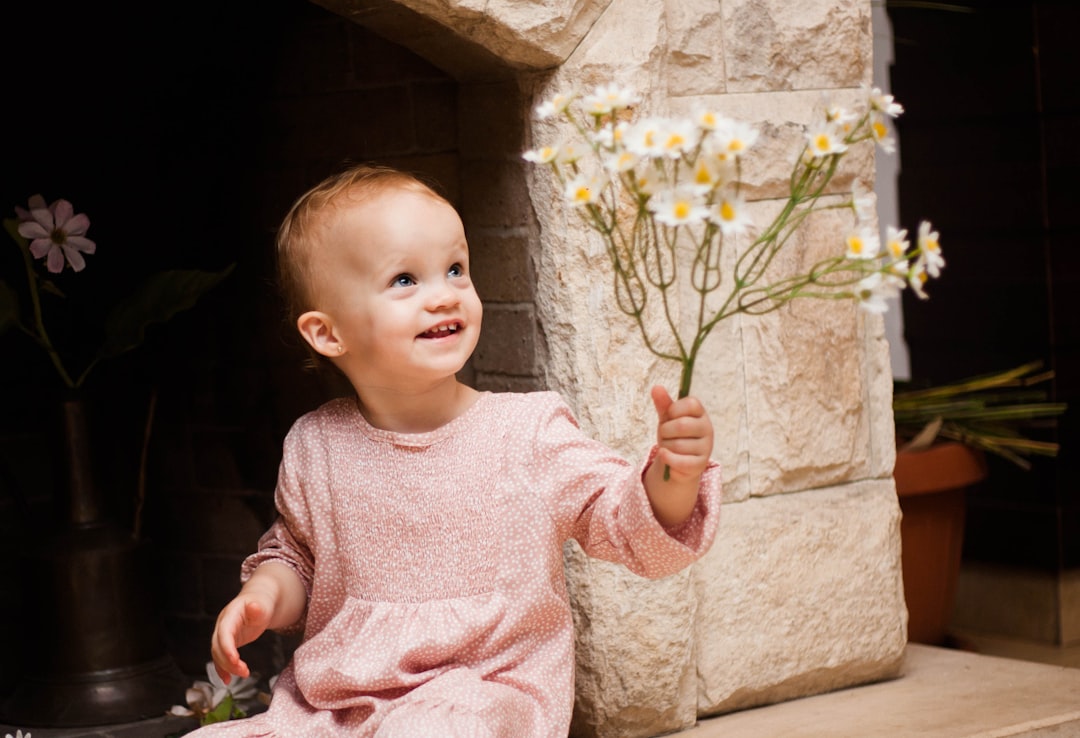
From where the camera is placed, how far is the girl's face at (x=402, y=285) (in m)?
1.79

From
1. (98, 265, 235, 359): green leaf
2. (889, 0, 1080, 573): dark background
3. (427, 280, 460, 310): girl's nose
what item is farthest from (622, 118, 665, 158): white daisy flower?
(889, 0, 1080, 573): dark background

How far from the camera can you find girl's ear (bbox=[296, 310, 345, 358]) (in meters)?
1.87

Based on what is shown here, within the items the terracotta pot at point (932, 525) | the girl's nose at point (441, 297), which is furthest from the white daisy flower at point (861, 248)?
the terracotta pot at point (932, 525)

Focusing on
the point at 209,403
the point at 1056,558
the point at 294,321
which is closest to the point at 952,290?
the point at 1056,558

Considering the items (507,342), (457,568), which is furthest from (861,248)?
(507,342)

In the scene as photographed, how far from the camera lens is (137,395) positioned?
113 inches

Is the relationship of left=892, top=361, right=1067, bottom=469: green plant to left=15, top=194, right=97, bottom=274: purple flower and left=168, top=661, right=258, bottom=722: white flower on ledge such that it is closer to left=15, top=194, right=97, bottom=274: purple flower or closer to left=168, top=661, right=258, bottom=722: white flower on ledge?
left=168, top=661, right=258, bottom=722: white flower on ledge

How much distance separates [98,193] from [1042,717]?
195 centimetres

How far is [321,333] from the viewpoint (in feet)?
6.16

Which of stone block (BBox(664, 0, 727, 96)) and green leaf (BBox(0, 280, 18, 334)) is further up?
stone block (BBox(664, 0, 727, 96))

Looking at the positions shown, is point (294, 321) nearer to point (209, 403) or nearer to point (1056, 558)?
point (209, 403)

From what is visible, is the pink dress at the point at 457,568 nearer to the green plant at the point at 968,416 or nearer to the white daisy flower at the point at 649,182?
the white daisy flower at the point at 649,182

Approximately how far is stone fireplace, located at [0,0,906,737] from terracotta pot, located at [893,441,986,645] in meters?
0.43

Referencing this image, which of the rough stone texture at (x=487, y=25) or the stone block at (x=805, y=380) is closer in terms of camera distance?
the rough stone texture at (x=487, y=25)
